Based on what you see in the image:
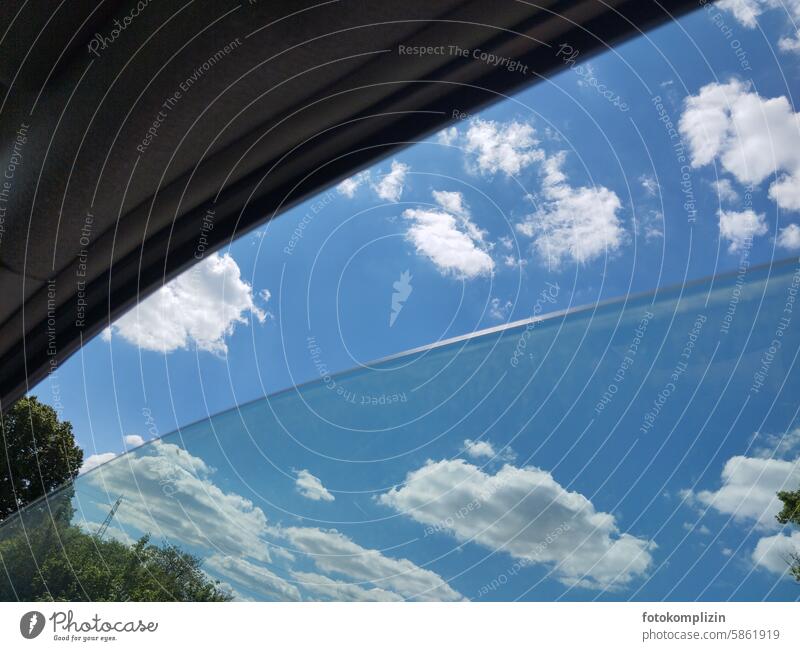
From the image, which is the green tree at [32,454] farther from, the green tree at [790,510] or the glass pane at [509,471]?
the green tree at [790,510]

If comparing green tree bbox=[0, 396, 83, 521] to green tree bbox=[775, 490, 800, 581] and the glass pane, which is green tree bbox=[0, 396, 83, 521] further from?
green tree bbox=[775, 490, 800, 581]

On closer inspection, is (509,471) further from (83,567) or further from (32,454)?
(32,454)

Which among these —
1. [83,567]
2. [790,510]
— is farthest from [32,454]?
[790,510]

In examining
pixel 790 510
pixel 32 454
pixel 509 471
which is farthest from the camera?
pixel 509 471

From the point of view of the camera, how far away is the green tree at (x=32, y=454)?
15.5 feet

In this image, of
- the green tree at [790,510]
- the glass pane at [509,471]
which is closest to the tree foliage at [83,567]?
the glass pane at [509,471]

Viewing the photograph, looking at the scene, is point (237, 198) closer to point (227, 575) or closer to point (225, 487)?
point (225, 487)

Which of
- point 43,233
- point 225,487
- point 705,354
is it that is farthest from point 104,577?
point 705,354

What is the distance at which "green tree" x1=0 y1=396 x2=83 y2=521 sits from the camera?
4.73 meters

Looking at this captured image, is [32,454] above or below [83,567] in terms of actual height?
above

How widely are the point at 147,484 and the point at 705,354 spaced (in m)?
5.07

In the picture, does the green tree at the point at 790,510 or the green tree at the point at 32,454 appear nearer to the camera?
the green tree at the point at 790,510

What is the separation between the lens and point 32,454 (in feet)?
16.4

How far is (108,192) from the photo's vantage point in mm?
4227
